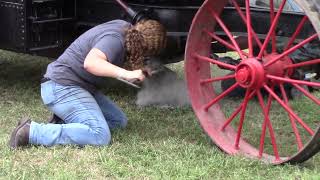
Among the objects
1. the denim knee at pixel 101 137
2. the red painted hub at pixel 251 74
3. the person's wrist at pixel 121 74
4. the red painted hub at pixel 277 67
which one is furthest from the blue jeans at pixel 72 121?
the red painted hub at pixel 277 67

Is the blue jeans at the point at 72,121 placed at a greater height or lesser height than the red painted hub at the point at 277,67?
lesser

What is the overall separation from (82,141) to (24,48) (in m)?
1.33

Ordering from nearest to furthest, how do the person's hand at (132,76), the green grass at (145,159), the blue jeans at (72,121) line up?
the green grass at (145,159) → the person's hand at (132,76) → the blue jeans at (72,121)

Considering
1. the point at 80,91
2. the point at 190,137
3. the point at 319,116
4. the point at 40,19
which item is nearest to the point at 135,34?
the point at 80,91

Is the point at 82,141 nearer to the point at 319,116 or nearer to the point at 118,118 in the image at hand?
the point at 118,118

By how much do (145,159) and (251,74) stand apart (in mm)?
834

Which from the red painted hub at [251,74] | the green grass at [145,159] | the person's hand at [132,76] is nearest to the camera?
the green grass at [145,159]

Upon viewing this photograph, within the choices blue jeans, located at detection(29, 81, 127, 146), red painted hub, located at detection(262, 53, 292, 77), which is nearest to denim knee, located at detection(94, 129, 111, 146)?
blue jeans, located at detection(29, 81, 127, 146)

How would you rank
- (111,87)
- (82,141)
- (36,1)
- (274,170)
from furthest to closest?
(111,87)
(36,1)
(82,141)
(274,170)

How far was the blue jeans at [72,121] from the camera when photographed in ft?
13.0

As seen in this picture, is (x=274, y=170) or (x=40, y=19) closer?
(x=274, y=170)

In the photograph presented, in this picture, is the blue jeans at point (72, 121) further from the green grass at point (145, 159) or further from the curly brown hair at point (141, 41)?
the curly brown hair at point (141, 41)

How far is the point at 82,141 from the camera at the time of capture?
3.99 m

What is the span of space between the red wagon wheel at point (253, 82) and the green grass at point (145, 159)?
13cm
